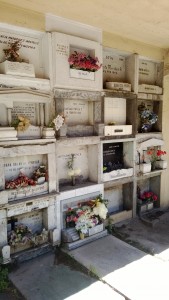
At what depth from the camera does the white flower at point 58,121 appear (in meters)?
7.30

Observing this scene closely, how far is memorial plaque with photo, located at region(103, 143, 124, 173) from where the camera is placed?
9523 millimetres

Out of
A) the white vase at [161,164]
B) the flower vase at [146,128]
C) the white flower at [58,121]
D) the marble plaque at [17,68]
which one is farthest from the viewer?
the white vase at [161,164]

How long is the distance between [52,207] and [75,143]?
2.07 meters

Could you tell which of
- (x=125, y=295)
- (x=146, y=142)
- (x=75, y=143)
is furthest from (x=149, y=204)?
(x=125, y=295)

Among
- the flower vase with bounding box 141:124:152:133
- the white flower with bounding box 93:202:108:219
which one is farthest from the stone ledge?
→ the flower vase with bounding box 141:124:152:133

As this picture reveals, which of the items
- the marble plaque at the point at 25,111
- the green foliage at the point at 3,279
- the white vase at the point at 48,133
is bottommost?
the green foliage at the point at 3,279

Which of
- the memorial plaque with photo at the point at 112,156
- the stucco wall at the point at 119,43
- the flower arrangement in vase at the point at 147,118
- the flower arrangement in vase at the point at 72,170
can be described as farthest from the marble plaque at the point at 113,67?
the flower arrangement in vase at the point at 72,170

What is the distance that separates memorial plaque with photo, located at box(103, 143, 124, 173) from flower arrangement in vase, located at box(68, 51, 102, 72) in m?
2.86

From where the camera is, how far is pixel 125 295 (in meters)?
5.65

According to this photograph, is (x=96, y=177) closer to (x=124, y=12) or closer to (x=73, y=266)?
(x=73, y=266)

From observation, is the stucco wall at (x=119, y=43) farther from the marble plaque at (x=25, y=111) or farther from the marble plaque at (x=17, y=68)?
the marble plaque at (x=25, y=111)

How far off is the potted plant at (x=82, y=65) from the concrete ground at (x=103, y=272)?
209 inches

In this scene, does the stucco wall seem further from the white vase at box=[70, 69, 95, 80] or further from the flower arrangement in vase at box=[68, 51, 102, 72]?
the white vase at box=[70, 69, 95, 80]

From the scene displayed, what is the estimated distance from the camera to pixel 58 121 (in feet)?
24.1
